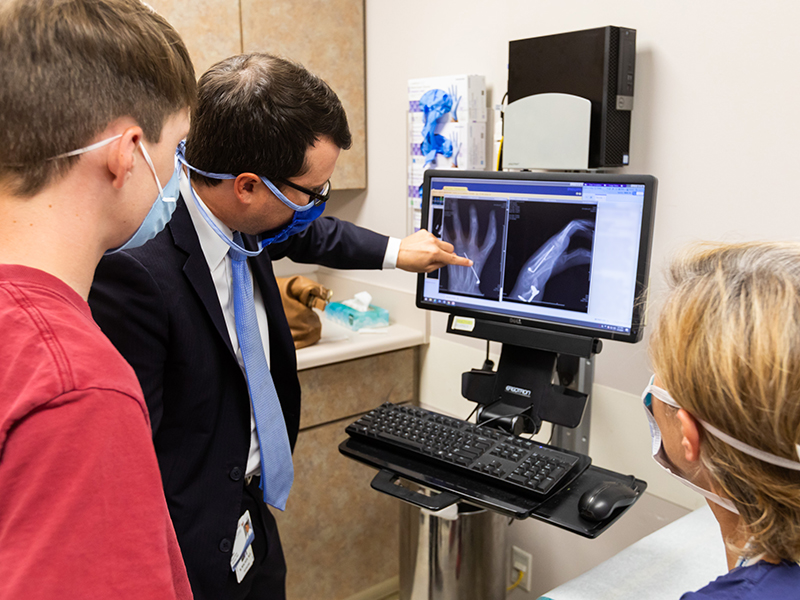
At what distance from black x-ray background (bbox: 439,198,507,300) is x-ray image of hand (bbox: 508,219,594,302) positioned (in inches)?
2.1

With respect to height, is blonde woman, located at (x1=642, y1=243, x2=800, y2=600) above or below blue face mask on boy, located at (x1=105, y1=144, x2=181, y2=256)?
below

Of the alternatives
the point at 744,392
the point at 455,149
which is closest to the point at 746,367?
the point at 744,392

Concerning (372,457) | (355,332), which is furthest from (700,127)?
(355,332)

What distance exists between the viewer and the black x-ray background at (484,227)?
1.47 metres

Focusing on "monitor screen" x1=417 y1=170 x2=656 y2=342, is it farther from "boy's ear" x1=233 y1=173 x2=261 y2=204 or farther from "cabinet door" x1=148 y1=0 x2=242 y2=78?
"cabinet door" x1=148 y1=0 x2=242 y2=78

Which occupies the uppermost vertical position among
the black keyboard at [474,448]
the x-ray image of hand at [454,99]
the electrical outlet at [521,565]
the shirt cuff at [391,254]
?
the x-ray image of hand at [454,99]

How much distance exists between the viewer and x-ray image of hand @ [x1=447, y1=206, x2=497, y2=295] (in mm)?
1494

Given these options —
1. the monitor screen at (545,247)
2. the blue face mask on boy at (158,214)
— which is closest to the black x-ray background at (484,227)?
the monitor screen at (545,247)

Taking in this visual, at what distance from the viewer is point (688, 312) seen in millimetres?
699

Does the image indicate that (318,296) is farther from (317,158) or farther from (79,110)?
(79,110)

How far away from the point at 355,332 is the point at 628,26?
1.27 meters

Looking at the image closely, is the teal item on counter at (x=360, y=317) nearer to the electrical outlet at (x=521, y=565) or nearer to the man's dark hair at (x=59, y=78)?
the electrical outlet at (x=521, y=565)

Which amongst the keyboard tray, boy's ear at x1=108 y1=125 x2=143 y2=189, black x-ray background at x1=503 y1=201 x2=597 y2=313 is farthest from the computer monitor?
boy's ear at x1=108 y1=125 x2=143 y2=189

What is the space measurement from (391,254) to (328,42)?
1064mm
